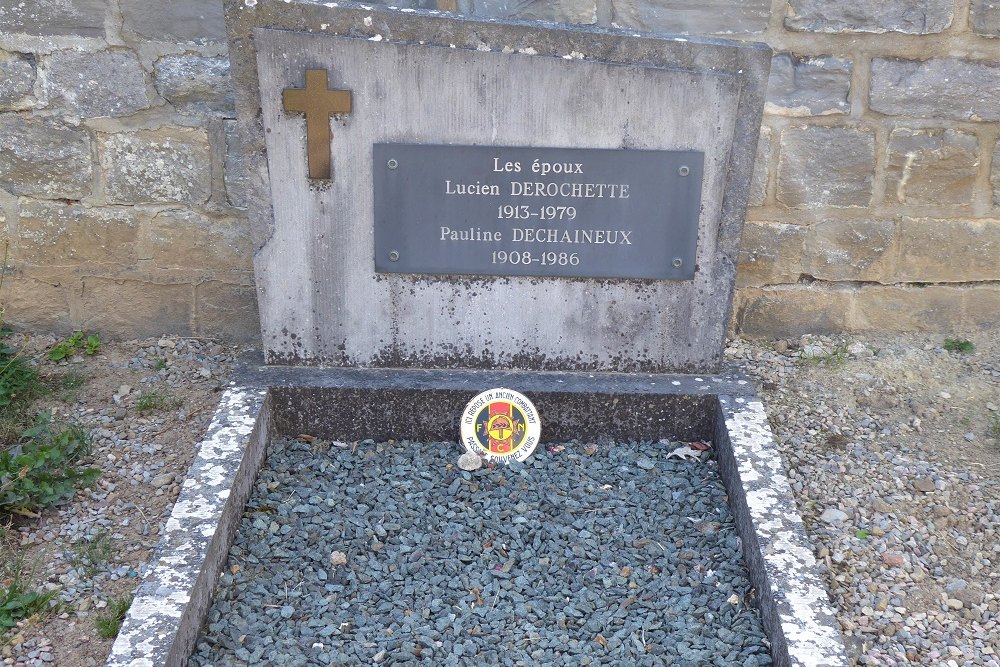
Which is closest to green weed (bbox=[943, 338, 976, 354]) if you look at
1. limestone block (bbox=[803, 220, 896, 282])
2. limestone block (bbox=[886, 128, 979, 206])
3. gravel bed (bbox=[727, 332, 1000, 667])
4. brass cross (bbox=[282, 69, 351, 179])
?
gravel bed (bbox=[727, 332, 1000, 667])

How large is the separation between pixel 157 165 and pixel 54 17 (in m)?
0.61

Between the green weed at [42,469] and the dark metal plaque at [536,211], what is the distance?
1.10m

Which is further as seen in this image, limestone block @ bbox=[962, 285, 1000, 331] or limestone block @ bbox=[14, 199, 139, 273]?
limestone block @ bbox=[962, 285, 1000, 331]

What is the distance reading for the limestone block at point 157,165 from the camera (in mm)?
3342

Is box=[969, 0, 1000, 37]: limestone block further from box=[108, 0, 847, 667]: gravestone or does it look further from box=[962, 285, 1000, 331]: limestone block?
box=[108, 0, 847, 667]: gravestone

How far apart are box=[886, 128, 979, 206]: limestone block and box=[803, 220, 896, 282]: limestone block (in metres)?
0.15

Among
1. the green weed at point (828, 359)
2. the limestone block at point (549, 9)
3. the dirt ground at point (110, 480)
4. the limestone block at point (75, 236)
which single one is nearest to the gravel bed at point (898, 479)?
the green weed at point (828, 359)

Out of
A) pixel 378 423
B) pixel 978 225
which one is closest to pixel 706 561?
pixel 378 423

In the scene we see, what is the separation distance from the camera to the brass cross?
105 inches

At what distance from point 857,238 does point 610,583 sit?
1.92m

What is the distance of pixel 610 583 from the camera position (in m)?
2.35

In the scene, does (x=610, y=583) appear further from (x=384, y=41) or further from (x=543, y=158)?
(x=384, y=41)

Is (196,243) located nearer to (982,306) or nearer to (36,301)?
(36,301)

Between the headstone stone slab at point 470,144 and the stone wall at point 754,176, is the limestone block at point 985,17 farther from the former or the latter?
the headstone stone slab at point 470,144
